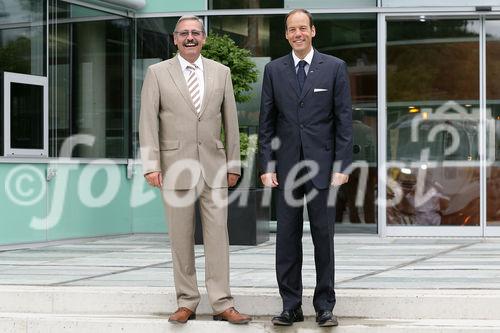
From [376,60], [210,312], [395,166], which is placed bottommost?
[210,312]

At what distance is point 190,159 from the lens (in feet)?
21.2

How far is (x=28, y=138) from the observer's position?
472 inches

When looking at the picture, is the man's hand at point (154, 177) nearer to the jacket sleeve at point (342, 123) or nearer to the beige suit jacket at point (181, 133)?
the beige suit jacket at point (181, 133)

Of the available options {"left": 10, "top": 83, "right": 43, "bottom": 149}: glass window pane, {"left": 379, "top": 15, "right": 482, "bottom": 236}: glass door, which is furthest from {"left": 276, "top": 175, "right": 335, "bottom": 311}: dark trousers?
{"left": 379, "top": 15, "right": 482, "bottom": 236}: glass door

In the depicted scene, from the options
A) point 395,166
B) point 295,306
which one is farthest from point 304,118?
point 395,166

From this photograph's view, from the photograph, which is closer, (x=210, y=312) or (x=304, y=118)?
(x=304, y=118)

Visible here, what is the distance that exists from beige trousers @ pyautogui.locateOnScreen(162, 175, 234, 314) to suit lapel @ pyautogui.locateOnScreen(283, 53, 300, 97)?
84 cm

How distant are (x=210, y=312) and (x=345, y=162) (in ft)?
5.21

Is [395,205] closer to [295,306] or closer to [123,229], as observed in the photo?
[123,229]

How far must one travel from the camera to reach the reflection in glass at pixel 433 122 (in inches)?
518

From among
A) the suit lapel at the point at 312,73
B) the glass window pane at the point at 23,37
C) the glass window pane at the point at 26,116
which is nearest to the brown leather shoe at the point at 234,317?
the suit lapel at the point at 312,73

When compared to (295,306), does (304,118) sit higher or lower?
higher

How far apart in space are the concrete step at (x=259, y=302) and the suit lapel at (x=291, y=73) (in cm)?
154

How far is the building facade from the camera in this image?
42.4 feet
